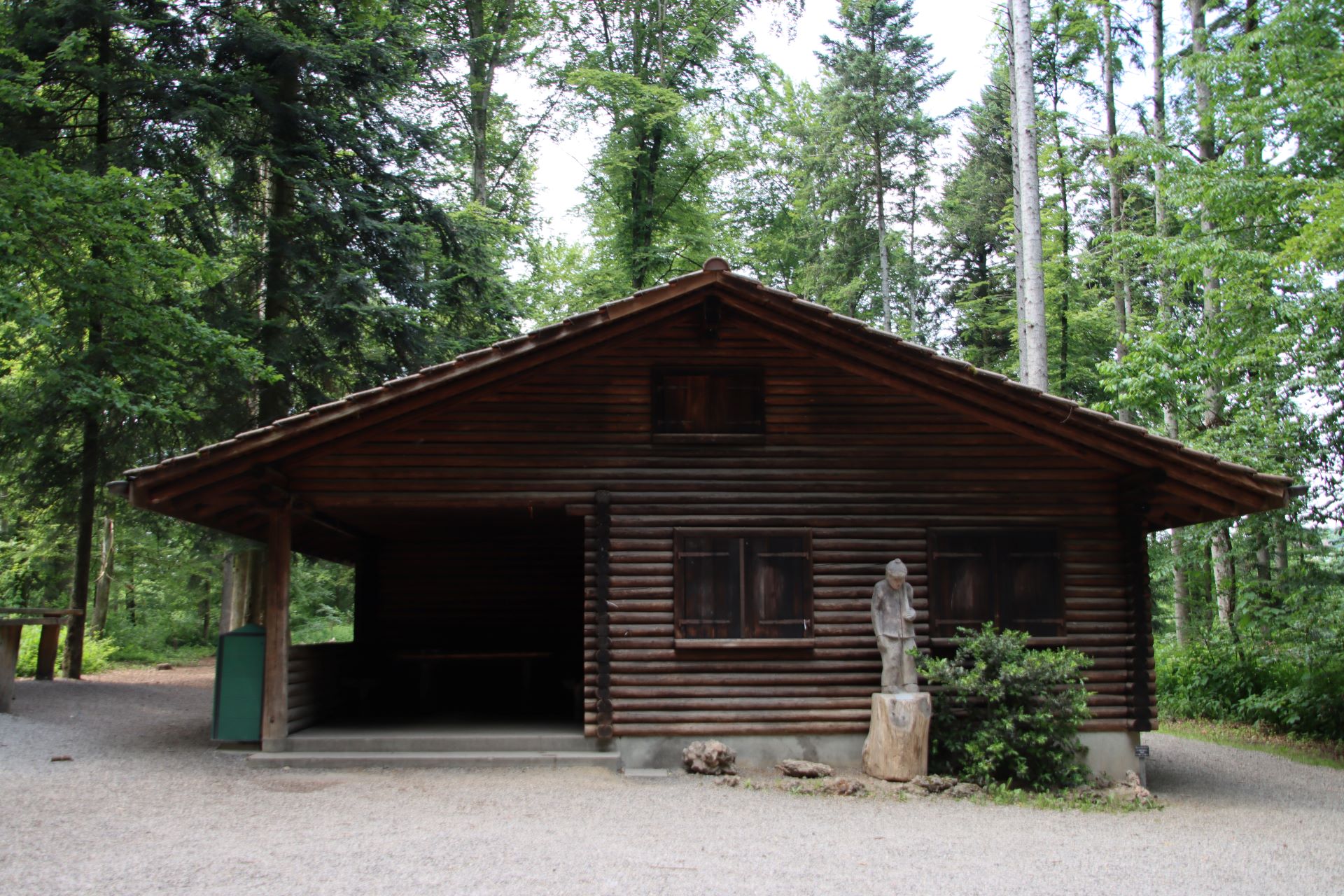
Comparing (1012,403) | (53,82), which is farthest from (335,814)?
(53,82)

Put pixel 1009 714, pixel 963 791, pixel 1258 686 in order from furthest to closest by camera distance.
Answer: pixel 1258 686, pixel 1009 714, pixel 963 791

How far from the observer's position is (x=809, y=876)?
6.64 m

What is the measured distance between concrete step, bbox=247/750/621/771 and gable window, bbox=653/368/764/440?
11.2 feet

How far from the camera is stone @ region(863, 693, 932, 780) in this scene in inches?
389

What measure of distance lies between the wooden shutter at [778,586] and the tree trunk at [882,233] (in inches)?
726

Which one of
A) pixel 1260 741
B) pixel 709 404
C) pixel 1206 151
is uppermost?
pixel 1206 151

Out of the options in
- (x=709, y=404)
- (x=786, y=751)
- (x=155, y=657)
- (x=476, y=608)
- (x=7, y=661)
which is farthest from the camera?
(x=155, y=657)

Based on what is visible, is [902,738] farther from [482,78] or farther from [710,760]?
[482,78]

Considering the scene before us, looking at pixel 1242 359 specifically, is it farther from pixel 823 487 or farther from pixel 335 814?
pixel 335 814

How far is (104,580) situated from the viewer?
77.8ft

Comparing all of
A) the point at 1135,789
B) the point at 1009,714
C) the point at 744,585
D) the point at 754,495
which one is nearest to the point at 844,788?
the point at 1009,714

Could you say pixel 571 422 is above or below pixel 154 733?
above

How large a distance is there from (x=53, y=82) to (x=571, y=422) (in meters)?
13.0

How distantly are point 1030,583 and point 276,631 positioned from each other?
7930 millimetres
